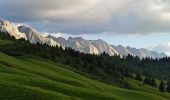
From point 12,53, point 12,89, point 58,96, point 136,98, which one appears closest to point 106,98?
point 58,96

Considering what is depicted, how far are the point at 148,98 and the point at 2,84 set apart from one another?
56.1 metres

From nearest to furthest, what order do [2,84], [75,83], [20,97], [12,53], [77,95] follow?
[20,97]
[2,84]
[77,95]
[75,83]
[12,53]

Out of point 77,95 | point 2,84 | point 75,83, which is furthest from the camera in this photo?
point 75,83

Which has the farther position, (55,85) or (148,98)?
(148,98)

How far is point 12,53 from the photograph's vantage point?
198750mm

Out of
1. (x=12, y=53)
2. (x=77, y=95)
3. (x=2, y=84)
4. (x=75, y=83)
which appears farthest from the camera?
(x=12, y=53)

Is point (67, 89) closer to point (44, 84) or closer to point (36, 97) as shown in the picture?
point (44, 84)

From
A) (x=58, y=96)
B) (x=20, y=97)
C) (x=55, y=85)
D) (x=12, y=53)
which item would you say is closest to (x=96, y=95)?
(x=55, y=85)

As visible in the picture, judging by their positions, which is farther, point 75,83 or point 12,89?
point 75,83

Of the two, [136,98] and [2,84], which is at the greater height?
[2,84]

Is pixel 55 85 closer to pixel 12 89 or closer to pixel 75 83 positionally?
pixel 12 89

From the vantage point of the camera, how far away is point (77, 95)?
78.6m

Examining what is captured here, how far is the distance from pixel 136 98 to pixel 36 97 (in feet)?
169

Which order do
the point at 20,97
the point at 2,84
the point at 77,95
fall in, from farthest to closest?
1. the point at 77,95
2. the point at 2,84
3. the point at 20,97
